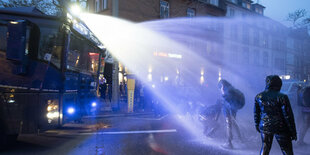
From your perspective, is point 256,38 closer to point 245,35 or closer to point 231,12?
point 245,35

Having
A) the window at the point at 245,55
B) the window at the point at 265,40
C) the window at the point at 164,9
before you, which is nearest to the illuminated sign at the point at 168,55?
the window at the point at 164,9

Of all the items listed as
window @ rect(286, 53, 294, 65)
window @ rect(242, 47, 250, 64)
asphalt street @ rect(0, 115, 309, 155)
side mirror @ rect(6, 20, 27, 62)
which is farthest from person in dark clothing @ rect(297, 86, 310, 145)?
window @ rect(286, 53, 294, 65)

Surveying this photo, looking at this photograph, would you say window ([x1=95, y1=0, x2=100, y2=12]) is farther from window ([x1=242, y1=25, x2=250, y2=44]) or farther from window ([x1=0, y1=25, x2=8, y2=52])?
window ([x1=242, y1=25, x2=250, y2=44])

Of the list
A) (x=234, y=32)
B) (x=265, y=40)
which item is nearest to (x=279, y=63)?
(x=265, y=40)

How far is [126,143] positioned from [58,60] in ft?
8.71

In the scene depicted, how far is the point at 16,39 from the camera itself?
167 inches

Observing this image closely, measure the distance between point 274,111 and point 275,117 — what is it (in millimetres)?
95

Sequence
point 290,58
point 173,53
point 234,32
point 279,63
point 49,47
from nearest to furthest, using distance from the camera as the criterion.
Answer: point 49,47 → point 173,53 → point 234,32 → point 279,63 → point 290,58

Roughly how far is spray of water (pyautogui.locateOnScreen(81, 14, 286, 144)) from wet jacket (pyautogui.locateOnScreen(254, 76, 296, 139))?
6.13m

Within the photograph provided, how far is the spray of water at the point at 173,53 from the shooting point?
13.2 metres

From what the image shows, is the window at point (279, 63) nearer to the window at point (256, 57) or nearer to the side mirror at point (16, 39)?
the window at point (256, 57)

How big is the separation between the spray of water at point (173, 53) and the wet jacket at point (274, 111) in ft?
20.1

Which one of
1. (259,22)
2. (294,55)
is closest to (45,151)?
(259,22)

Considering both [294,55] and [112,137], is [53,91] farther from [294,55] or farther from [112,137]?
[294,55]
